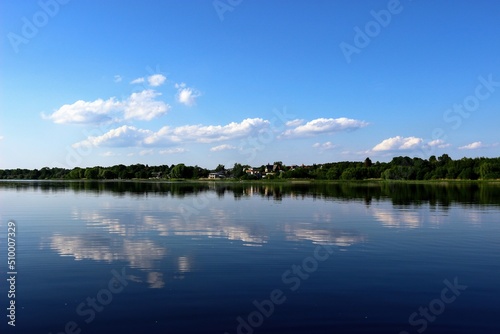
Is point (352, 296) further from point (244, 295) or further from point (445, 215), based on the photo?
point (445, 215)

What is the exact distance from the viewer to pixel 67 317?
43.1 ft

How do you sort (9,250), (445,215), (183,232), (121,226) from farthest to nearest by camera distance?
Result: (445,215) → (121,226) → (183,232) → (9,250)

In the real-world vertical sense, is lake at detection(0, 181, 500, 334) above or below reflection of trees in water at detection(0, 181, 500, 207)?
below

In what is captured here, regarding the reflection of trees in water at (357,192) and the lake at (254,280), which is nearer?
the lake at (254,280)

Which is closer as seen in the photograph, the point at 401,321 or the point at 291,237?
the point at 401,321

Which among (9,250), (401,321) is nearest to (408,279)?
(401,321)

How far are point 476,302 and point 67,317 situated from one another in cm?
1373

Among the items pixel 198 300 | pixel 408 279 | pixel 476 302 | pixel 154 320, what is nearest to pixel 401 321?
pixel 476 302

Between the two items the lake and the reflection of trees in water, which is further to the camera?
the reflection of trees in water

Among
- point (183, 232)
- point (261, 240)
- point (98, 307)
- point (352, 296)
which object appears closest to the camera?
point (98, 307)

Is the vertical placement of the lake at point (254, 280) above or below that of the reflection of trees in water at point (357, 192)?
below

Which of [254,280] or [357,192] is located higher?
[357,192]

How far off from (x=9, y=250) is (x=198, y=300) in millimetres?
13987

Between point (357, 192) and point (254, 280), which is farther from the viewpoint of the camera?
point (357, 192)
